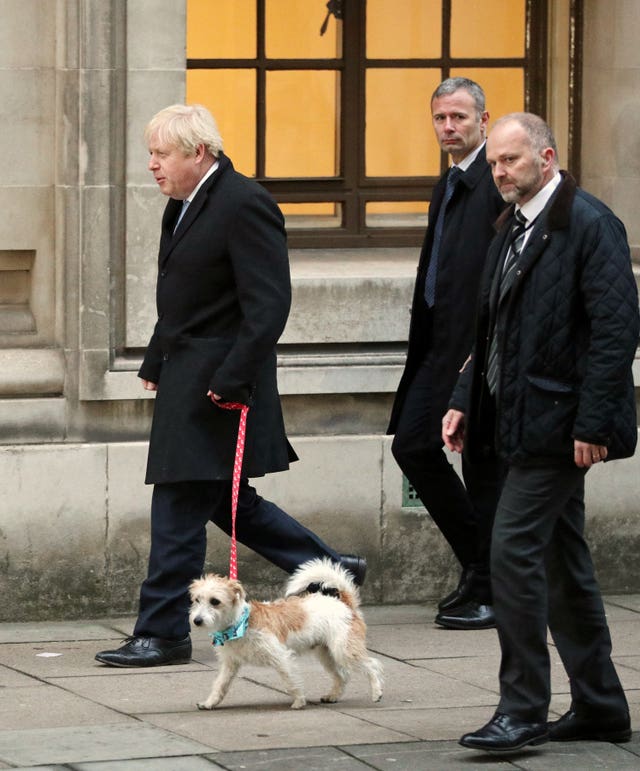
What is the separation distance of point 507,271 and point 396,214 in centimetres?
311

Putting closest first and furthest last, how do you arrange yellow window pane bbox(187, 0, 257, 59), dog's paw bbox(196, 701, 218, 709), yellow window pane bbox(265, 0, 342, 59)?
dog's paw bbox(196, 701, 218, 709) → yellow window pane bbox(187, 0, 257, 59) → yellow window pane bbox(265, 0, 342, 59)

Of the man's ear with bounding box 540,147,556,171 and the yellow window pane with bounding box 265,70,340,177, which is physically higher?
the yellow window pane with bounding box 265,70,340,177

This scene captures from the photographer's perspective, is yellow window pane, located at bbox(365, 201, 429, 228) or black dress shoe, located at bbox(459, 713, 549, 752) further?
yellow window pane, located at bbox(365, 201, 429, 228)

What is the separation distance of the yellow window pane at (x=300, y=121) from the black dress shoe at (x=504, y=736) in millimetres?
3632

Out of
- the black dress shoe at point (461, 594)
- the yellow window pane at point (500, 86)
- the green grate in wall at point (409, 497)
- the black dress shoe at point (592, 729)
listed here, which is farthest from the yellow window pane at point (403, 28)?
the black dress shoe at point (592, 729)

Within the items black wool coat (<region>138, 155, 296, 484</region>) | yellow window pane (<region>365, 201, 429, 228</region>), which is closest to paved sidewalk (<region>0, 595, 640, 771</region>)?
black wool coat (<region>138, 155, 296, 484</region>)

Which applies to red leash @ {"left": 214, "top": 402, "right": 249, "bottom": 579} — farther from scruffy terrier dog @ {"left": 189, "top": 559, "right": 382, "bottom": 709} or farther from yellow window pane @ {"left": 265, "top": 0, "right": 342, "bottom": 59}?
yellow window pane @ {"left": 265, "top": 0, "right": 342, "bottom": 59}

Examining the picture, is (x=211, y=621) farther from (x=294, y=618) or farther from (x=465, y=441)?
(x=465, y=441)

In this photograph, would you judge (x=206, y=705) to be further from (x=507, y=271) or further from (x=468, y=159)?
(x=468, y=159)

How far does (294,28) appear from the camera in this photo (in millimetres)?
8789

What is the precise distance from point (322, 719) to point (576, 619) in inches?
Result: 35.8

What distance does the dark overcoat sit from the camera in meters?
7.75

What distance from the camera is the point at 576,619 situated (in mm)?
6086

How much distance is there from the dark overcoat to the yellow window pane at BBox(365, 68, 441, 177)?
3.90 feet
